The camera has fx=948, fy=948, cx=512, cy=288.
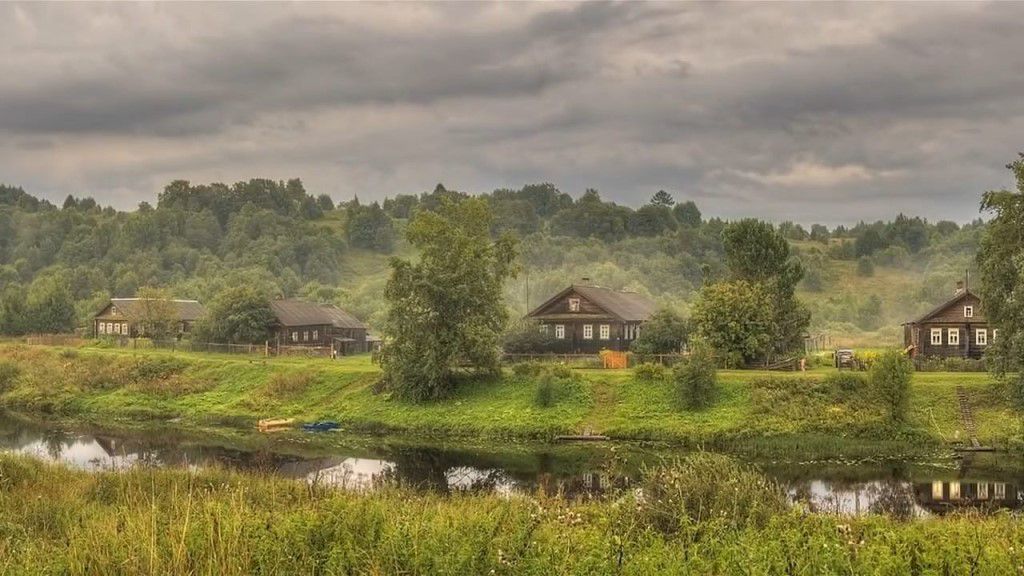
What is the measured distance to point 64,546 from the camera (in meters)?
18.2

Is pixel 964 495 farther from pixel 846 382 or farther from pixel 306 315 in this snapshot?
pixel 306 315

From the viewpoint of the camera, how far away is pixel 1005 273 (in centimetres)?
4500

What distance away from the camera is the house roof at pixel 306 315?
290 feet

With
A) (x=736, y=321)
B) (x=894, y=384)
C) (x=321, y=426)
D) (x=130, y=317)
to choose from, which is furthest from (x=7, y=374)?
(x=894, y=384)

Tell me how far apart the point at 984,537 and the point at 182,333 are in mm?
83520

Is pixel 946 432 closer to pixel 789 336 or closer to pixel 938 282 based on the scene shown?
pixel 789 336

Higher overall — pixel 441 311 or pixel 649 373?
pixel 441 311

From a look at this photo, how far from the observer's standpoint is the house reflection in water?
33.9m

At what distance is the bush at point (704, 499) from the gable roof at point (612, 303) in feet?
176

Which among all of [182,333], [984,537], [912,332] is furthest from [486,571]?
[182,333]

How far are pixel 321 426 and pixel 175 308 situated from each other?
151ft

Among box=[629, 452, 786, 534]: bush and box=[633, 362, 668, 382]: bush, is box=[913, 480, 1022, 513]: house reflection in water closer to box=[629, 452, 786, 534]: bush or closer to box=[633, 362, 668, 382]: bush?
box=[629, 452, 786, 534]: bush

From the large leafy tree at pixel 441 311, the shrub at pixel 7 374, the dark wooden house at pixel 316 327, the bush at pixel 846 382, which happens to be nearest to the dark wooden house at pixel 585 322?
the large leafy tree at pixel 441 311

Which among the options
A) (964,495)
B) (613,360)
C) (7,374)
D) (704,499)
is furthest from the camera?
(7,374)
